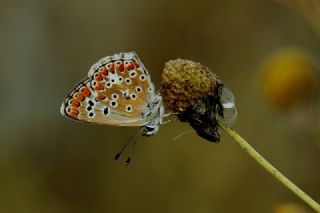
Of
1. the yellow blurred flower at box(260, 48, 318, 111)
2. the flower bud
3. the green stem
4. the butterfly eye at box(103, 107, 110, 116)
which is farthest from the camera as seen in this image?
the yellow blurred flower at box(260, 48, 318, 111)

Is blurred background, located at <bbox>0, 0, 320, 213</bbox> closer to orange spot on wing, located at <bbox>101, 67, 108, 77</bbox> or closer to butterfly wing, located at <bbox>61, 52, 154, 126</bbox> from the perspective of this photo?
butterfly wing, located at <bbox>61, 52, 154, 126</bbox>

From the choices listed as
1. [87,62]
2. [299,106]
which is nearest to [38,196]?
[87,62]

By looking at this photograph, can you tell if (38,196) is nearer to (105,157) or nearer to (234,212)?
(105,157)

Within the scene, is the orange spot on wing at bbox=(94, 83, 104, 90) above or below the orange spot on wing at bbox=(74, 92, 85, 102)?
above

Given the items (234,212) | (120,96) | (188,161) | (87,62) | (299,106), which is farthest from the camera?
(87,62)

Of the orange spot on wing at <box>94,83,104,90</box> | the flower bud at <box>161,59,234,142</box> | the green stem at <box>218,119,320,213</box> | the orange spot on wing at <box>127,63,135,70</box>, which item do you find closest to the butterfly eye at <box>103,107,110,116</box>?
the orange spot on wing at <box>94,83,104,90</box>

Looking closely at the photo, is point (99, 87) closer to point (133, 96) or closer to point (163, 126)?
point (133, 96)

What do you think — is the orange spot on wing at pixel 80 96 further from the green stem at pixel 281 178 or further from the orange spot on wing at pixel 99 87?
the green stem at pixel 281 178

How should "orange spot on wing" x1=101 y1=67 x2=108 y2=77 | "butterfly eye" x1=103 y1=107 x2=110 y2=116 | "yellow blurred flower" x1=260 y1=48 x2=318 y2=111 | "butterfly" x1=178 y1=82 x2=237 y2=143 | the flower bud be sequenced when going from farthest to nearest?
"yellow blurred flower" x1=260 y1=48 x2=318 y2=111, "butterfly eye" x1=103 y1=107 x2=110 y2=116, "orange spot on wing" x1=101 y1=67 x2=108 y2=77, "butterfly" x1=178 y1=82 x2=237 y2=143, the flower bud
